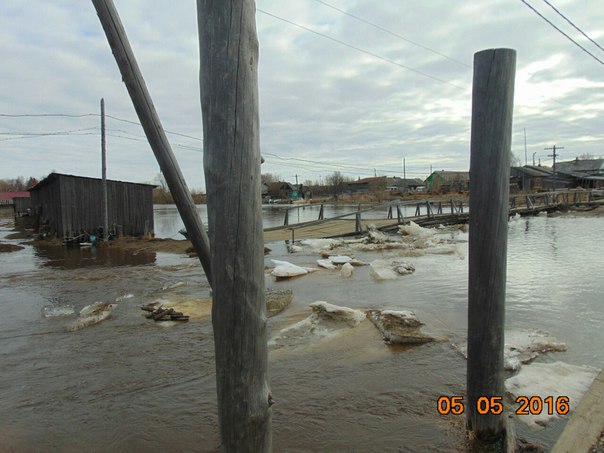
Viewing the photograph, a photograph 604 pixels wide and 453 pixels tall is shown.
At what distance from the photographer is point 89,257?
16438 millimetres

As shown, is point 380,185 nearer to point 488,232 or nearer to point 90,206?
point 90,206

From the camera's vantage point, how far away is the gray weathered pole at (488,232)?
2682mm

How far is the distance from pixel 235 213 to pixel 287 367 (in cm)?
336

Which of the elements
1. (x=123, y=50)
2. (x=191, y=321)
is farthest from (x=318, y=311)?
(x=123, y=50)

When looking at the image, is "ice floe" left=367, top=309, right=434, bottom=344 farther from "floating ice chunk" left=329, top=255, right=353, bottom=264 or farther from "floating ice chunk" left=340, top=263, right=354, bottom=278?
"floating ice chunk" left=329, top=255, right=353, bottom=264

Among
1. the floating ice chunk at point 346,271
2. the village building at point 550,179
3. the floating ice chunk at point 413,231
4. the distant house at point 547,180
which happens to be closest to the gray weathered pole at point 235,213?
the floating ice chunk at point 346,271

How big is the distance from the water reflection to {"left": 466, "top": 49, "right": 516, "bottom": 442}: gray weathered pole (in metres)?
12.9

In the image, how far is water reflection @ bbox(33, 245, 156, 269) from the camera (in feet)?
47.2

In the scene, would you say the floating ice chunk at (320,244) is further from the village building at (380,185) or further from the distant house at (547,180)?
the village building at (380,185)

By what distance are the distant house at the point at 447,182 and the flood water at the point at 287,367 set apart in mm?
76577

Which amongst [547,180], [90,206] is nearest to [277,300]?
[90,206]

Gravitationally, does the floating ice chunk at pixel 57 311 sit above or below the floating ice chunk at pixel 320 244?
below

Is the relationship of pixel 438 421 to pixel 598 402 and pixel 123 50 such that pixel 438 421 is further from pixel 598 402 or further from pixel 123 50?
pixel 123 50

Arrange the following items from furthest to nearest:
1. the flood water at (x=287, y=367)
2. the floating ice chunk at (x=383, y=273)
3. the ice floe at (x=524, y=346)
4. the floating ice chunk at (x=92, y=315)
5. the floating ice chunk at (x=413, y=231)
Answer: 1. the floating ice chunk at (x=413, y=231)
2. the floating ice chunk at (x=383, y=273)
3. the floating ice chunk at (x=92, y=315)
4. the ice floe at (x=524, y=346)
5. the flood water at (x=287, y=367)
